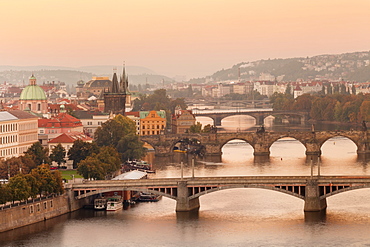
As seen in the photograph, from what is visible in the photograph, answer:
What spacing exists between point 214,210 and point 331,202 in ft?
20.0

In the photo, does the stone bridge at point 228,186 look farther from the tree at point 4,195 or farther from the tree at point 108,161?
the tree at point 108,161

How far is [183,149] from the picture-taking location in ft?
291

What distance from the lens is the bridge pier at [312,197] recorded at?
172 ft

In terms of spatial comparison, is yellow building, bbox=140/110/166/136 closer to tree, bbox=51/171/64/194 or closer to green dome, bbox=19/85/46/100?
green dome, bbox=19/85/46/100

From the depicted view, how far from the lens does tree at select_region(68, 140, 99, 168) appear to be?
65500mm

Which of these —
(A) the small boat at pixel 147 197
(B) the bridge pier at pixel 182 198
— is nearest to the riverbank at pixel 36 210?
(A) the small boat at pixel 147 197

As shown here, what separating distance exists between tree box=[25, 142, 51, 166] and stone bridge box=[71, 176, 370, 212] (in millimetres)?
9022

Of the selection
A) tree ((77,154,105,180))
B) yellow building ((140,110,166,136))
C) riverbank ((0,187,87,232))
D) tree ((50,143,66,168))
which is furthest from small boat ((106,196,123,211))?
yellow building ((140,110,166,136))

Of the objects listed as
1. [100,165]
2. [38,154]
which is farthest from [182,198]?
[38,154]

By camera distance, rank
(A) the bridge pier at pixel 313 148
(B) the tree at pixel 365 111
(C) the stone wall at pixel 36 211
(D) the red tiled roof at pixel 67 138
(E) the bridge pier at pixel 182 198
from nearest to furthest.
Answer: (C) the stone wall at pixel 36 211
(E) the bridge pier at pixel 182 198
(D) the red tiled roof at pixel 67 138
(A) the bridge pier at pixel 313 148
(B) the tree at pixel 365 111

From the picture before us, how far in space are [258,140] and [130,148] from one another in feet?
44.7

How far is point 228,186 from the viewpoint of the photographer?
174 feet

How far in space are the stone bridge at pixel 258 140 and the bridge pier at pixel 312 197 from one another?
32.6 metres

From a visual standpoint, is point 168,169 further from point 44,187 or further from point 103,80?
point 103,80
